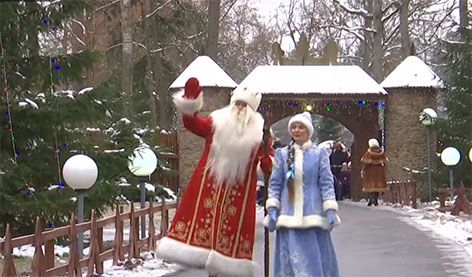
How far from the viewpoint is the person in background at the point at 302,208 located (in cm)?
681

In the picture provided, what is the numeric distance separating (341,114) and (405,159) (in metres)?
2.45

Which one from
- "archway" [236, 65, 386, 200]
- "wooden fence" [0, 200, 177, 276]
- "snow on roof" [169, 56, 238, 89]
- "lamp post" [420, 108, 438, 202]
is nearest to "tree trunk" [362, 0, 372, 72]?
"archway" [236, 65, 386, 200]

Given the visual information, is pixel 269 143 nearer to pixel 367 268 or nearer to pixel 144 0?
pixel 367 268

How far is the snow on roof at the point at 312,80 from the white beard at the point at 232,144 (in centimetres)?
1507

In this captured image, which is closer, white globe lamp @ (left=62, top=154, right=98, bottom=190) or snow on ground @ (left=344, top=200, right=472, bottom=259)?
white globe lamp @ (left=62, top=154, right=98, bottom=190)

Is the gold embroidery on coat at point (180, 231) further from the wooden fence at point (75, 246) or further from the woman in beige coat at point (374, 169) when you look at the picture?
the woman in beige coat at point (374, 169)

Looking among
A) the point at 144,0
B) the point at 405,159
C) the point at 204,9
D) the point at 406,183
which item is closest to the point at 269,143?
the point at 406,183

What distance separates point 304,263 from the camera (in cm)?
675

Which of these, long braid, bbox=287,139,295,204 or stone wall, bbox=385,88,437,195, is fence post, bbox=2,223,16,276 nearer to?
long braid, bbox=287,139,295,204

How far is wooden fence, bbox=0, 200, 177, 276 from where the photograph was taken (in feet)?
23.6

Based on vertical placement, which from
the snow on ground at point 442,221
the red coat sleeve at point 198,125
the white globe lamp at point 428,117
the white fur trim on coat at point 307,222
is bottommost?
the snow on ground at point 442,221

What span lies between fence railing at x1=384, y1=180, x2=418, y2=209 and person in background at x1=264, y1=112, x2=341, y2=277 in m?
12.4

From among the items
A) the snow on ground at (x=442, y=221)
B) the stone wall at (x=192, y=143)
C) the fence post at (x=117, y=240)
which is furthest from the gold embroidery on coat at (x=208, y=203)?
the stone wall at (x=192, y=143)

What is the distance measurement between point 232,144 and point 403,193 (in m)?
13.3
